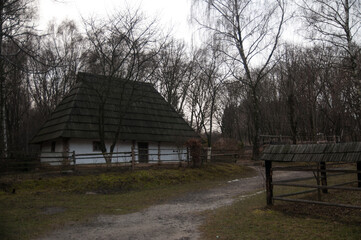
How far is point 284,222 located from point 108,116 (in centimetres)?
1727

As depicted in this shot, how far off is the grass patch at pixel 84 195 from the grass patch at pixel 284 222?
12.0 feet

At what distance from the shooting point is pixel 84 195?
42.8 feet

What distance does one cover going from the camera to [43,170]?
57.1 ft

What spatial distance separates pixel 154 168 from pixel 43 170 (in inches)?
257

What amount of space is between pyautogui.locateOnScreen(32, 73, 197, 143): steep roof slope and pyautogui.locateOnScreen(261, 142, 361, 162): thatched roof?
1305 centimetres

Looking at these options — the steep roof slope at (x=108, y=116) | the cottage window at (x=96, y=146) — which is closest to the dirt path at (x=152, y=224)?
the steep roof slope at (x=108, y=116)

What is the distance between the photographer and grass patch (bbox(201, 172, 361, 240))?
20.1 feet

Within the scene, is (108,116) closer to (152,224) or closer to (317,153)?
(152,224)

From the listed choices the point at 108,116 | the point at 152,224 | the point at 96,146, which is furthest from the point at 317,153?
the point at 108,116

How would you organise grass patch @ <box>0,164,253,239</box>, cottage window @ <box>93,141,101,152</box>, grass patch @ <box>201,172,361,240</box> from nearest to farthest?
grass patch @ <box>201,172,361,240</box>, grass patch @ <box>0,164,253,239</box>, cottage window @ <box>93,141,101,152</box>

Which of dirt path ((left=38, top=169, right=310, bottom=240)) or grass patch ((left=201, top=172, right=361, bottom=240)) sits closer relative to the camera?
grass patch ((left=201, top=172, right=361, bottom=240))

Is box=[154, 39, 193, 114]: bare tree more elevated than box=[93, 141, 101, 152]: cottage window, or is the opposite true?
box=[154, 39, 193, 114]: bare tree

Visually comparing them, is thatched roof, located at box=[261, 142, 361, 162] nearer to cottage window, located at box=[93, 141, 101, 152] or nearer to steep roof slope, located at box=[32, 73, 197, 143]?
steep roof slope, located at box=[32, 73, 197, 143]

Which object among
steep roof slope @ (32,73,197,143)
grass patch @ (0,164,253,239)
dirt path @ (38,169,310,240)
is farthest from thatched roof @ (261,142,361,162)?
steep roof slope @ (32,73,197,143)
